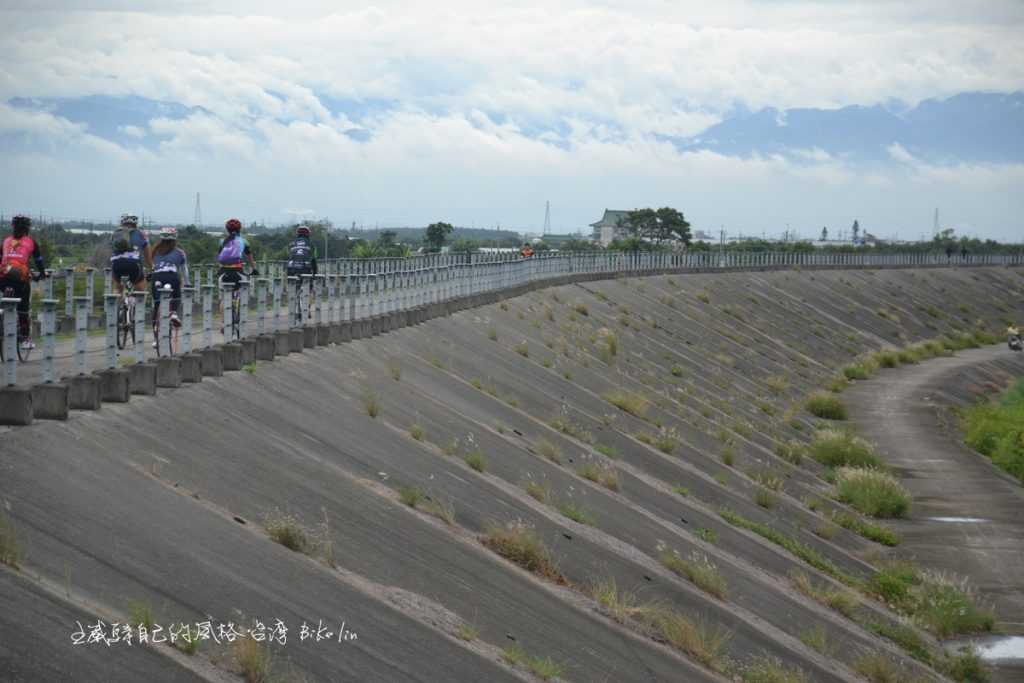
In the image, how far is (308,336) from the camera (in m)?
22.5

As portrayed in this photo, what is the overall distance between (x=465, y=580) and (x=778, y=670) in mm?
4012

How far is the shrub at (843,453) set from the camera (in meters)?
40.3

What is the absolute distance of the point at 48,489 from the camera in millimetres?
11180

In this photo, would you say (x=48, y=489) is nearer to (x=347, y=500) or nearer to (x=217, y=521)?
(x=217, y=521)

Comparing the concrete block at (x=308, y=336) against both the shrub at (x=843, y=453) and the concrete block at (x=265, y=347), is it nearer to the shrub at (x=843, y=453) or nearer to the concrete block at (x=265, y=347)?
the concrete block at (x=265, y=347)

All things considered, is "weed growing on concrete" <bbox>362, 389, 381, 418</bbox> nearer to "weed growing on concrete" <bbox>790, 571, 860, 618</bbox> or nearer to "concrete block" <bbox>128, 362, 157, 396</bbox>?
"concrete block" <bbox>128, 362, 157, 396</bbox>

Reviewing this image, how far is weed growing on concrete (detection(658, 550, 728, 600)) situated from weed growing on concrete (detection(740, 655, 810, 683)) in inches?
90.4

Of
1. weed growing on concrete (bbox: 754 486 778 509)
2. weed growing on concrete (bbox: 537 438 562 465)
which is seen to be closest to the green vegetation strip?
weed growing on concrete (bbox: 754 486 778 509)

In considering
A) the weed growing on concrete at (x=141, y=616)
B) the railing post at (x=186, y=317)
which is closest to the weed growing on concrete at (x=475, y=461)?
the railing post at (x=186, y=317)

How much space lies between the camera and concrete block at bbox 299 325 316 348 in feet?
73.3

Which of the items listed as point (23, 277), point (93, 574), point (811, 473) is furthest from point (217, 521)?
point (811, 473)

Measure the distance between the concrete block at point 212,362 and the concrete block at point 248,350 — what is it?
0.97m

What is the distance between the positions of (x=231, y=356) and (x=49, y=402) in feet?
18.0

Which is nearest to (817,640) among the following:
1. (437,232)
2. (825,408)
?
(825,408)
